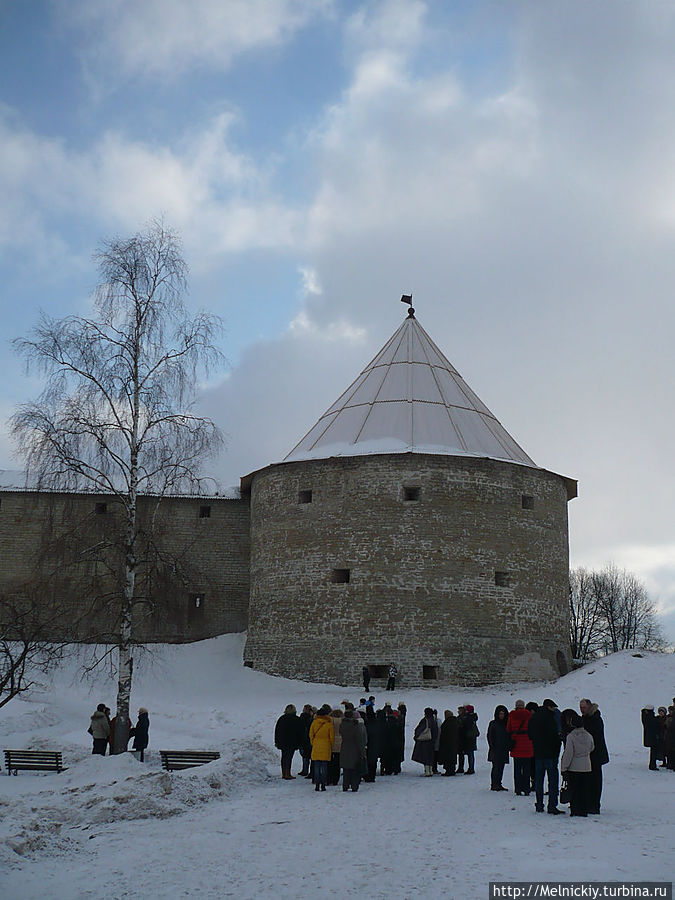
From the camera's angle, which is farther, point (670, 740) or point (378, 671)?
point (378, 671)

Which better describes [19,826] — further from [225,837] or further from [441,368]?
[441,368]

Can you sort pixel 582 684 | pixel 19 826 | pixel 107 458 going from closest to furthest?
pixel 19 826 → pixel 107 458 → pixel 582 684

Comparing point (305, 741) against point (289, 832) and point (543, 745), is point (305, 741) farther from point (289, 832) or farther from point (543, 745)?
point (543, 745)

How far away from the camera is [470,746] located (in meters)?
11.2

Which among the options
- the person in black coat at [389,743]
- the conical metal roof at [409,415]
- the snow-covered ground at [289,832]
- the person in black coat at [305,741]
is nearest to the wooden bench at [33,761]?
the snow-covered ground at [289,832]

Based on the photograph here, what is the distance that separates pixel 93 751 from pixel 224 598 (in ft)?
38.9

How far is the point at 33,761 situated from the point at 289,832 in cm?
622

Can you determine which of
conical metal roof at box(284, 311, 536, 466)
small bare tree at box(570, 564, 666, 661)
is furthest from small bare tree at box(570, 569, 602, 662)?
conical metal roof at box(284, 311, 536, 466)

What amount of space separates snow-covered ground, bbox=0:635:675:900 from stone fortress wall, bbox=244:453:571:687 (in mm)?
5558

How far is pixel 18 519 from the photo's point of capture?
2495cm

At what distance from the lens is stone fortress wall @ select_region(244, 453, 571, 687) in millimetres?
20172

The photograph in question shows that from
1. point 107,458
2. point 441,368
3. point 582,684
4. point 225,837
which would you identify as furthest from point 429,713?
point 441,368

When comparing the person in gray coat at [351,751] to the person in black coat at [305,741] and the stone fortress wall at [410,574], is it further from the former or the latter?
the stone fortress wall at [410,574]

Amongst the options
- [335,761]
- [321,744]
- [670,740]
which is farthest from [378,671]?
[321,744]
